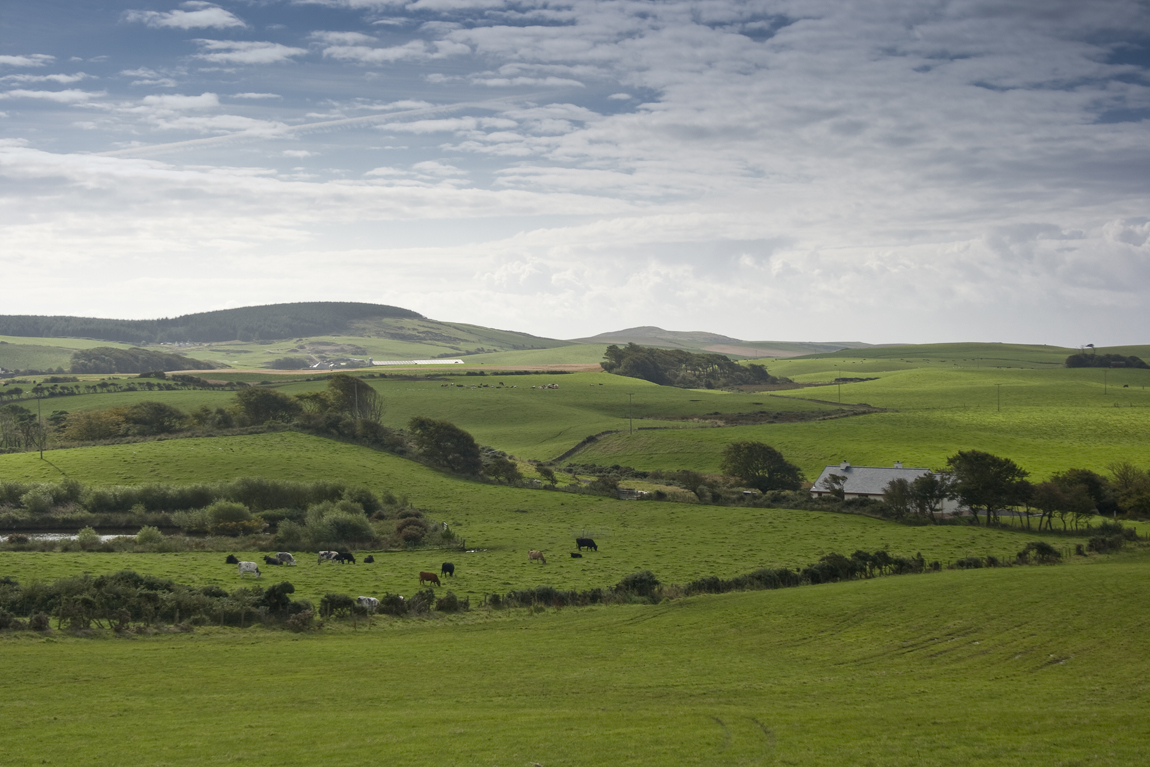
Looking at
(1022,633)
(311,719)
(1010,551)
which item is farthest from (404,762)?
(1010,551)

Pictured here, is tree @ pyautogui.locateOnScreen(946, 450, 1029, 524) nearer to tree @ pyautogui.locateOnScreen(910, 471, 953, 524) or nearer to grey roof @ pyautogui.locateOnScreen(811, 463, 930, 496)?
tree @ pyautogui.locateOnScreen(910, 471, 953, 524)

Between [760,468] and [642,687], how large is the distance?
199ft

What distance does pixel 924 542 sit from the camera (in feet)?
174

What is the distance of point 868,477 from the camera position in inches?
2970

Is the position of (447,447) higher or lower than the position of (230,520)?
higher

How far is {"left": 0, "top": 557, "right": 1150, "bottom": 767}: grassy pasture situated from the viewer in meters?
17.5

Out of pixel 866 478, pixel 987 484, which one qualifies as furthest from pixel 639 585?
pixel 866 478

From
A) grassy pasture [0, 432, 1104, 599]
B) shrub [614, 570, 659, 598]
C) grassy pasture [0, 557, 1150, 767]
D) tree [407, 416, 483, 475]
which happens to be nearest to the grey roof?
grassy pasture [0, 432, 1104, 599]

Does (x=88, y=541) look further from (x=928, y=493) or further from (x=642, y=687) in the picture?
(x=928, y=493)

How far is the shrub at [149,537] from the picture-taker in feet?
166

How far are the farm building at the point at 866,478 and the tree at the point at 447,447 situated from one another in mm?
33092

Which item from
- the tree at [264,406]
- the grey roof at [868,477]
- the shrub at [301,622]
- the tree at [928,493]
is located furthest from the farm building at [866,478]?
the tree at [264,406]

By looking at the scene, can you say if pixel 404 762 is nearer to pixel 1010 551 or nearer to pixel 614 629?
pixel 614 629

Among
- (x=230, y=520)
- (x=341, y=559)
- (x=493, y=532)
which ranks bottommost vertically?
(x=493, y=532)
